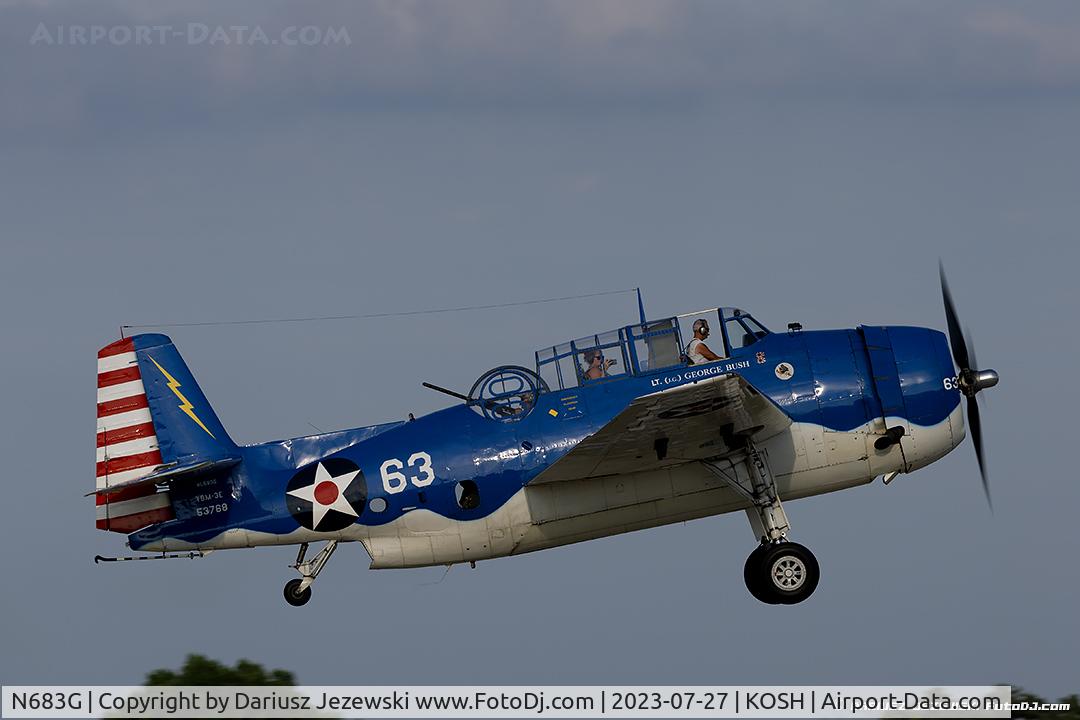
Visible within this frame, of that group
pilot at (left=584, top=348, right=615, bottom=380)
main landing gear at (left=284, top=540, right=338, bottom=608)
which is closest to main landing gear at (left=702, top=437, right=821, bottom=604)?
pilot at (left=584, top=348, right=615, bottom=380)

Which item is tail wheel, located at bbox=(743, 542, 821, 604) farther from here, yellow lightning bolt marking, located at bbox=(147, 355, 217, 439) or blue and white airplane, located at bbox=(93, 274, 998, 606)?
yellow lightning bolt marking, located at bbox=(147, 355, 217, 439)

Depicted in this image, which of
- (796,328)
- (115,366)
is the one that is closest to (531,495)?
(796,328)

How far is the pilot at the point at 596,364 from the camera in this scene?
1766cm

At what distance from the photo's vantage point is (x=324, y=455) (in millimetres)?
17875

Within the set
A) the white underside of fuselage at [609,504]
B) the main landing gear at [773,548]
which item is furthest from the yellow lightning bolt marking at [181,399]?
the main landing gear at [773,548]

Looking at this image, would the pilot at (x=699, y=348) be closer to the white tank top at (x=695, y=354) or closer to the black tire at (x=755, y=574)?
the white tank top at (x=695, y=354)

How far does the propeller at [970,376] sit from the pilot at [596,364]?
4.14m

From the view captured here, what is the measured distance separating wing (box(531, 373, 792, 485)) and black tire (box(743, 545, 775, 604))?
129cm

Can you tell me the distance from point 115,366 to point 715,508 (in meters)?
7.27

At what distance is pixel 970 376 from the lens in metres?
18.0

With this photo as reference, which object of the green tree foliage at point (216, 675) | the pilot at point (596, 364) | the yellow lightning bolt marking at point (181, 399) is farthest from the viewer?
the yellow lightning bolt marking at point (181, 399)

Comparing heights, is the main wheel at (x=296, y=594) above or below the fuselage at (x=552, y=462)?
below

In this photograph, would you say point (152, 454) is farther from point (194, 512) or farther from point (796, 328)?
point (796, 328)

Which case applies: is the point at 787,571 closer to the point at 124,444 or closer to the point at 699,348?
the point at 699,348
